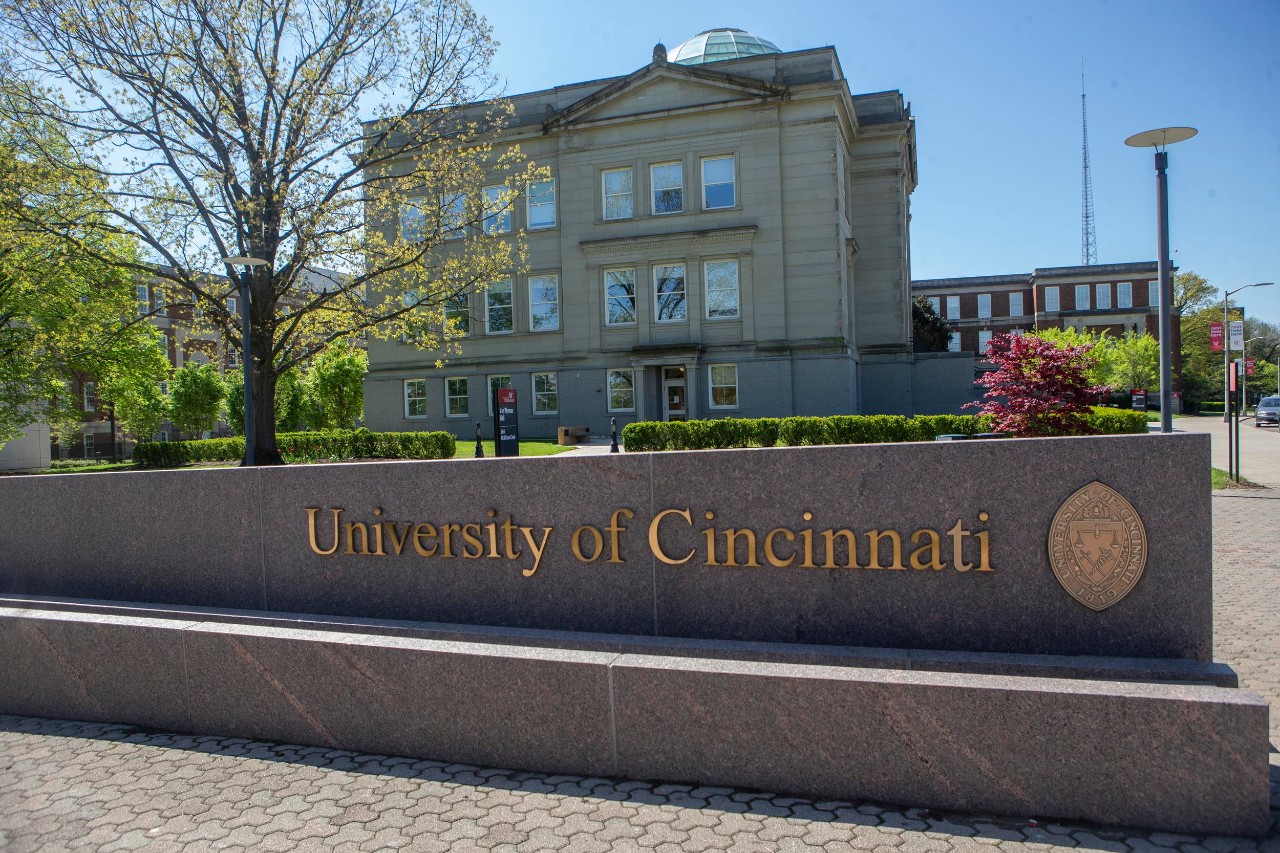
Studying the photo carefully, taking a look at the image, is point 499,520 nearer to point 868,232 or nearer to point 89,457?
point 868,232

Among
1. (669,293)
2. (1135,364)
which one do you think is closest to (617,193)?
(669,293)

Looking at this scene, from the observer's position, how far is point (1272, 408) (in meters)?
54.1

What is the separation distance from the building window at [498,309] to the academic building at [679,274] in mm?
62

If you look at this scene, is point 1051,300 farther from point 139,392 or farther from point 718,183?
point 139,392

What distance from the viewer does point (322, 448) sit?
30.6 metres

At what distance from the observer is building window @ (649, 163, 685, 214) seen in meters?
34.8

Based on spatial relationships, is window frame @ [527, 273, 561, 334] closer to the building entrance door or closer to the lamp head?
the building entrance door

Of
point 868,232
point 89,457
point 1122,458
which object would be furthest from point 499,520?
point 89,457

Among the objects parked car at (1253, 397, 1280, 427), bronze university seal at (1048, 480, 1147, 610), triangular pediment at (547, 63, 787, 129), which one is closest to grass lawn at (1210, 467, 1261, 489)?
bronze university seal at (1048, 480, 1147, 610)

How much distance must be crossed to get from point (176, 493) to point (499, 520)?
272cm

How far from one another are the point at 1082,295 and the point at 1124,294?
3743 mm

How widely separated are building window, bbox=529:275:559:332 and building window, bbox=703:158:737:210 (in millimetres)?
7278

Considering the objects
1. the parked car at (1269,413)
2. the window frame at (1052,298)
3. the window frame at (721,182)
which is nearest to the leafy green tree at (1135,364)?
the window frame at (1052,298)

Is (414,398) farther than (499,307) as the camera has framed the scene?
Yes
